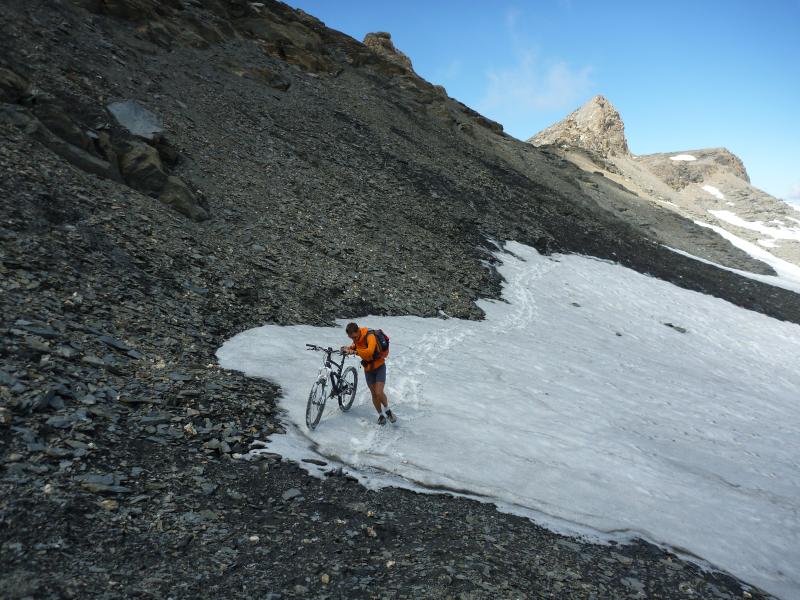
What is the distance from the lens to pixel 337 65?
43.6 metres

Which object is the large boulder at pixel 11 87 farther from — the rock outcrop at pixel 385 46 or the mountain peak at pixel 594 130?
the mountain peak at pixel 594 130

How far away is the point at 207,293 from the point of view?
A: 1372 cm

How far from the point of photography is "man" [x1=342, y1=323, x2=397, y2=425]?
33.1ft

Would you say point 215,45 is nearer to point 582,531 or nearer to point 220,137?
point 220,137

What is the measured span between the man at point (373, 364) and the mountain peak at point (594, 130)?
9042cm

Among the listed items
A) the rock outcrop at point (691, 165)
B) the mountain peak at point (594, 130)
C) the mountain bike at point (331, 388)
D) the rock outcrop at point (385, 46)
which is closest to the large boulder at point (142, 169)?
the mountain bike at point (331, 388)

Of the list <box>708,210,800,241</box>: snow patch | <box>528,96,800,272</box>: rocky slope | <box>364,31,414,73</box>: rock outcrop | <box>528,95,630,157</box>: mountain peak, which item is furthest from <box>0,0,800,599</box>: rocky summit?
<box>528,95,630,157</box>: mountain peak

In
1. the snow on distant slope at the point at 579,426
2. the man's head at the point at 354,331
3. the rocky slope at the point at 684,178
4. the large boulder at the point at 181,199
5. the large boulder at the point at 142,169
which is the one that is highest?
the rocky slope at the point at 684,178

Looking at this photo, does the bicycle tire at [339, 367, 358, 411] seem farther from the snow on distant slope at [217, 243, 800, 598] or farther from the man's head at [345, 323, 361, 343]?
the man's head at [345, 323, 361, 343]

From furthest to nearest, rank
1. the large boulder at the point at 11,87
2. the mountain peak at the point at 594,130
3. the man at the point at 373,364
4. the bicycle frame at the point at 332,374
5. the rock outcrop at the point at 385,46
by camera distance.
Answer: the mountain peak at the point at 594,130 → the rock outcrop at the point at 385,46 → the large boulder at the point at 11,87 → the man at the point at 373,364 → the bicycle frame at the point at 332,374

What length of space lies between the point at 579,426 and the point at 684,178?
104 m

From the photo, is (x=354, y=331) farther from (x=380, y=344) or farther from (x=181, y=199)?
(x=181, y=199)

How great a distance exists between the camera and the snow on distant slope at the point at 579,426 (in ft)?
28.4

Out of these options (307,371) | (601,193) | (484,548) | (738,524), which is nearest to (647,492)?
(738,524)
